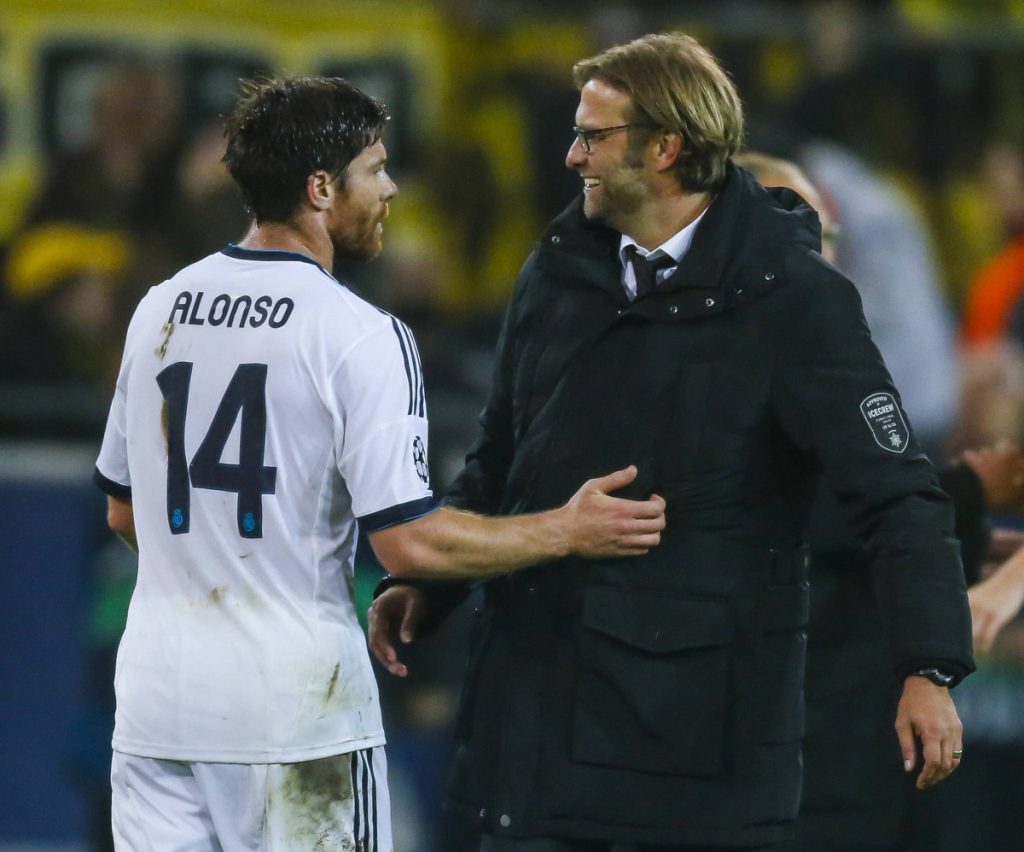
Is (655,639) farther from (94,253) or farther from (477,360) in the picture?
(94,253)

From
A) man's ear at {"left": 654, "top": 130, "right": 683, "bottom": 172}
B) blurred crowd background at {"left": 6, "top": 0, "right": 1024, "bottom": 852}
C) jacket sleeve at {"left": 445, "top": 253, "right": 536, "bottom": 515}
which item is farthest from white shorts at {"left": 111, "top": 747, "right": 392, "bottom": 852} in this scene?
blurred crowd background at {"left": 6, "top": 0, "right": 1024, "bottom": 852}

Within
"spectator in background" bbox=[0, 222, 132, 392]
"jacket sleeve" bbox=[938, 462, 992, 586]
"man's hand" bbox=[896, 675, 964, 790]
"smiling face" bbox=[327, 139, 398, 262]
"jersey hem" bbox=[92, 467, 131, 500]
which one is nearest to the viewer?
"man's hand" bbox=[896, 675, 964, 790]

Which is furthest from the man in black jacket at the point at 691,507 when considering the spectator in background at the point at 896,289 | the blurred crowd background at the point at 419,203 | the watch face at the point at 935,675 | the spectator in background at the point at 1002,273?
the spectator in background at the point at 1002,273

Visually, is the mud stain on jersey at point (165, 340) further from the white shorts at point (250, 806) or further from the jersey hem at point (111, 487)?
the white shorts at point (250, 806)

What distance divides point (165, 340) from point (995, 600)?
1965mm

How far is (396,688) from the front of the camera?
6.10 metres

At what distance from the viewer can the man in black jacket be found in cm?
330

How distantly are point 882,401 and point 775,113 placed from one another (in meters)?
4.81

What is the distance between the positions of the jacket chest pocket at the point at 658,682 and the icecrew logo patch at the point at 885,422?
0.44 metres

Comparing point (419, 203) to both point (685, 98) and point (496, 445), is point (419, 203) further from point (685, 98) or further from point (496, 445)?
point (685, 98)

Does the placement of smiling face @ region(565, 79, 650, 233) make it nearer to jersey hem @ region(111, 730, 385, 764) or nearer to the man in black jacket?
the man in black jacket

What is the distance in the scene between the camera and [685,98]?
137 inches

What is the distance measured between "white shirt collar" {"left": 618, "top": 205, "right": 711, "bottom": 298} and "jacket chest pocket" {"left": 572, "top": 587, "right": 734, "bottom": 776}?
0.65 meters

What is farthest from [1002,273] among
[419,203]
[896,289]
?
[419,203]
